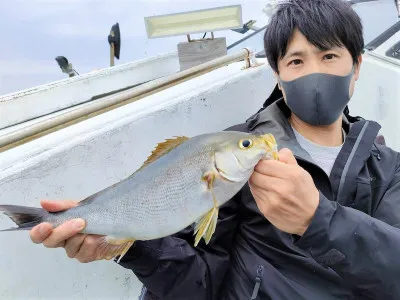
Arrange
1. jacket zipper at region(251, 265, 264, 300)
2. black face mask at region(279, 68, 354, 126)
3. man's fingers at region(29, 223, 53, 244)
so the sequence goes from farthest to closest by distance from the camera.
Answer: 1. black face mask at region(279, 68, 354, 126)
2. jacket zipper at region(251, 265, 264, 300)
3. man's fingers at region(29, 223, 53, 244)

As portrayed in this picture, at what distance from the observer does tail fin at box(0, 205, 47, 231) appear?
140 cm

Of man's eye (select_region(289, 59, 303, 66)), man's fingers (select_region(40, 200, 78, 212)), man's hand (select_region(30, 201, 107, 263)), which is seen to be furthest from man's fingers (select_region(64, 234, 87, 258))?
man's eye (select_region(289, 59, 303, 66))

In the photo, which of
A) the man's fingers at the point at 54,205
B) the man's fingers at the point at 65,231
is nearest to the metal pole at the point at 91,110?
the man's fingers at the point at 54,205

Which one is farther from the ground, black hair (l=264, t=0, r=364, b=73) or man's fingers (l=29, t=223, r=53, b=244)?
black hair (l=264, t=0, r=364, b=73)

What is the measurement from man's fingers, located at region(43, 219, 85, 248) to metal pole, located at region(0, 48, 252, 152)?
2.02 feet

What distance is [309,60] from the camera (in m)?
2.04

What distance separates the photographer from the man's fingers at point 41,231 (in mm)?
1420

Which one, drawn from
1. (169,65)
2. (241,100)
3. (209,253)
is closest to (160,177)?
(209,253)

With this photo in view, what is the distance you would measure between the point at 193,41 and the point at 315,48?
328 cm

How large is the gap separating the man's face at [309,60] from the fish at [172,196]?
744mm

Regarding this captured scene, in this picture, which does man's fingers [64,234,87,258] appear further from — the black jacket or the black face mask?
the black face mask

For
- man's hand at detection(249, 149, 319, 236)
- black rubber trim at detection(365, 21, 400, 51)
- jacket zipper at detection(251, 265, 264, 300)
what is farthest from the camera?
black rubber trim at detection(365, 21, 400, 51)

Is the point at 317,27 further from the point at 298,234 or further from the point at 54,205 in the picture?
the point at 54,205

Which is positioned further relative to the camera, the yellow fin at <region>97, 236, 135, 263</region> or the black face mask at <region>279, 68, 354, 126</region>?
the black face mask at <region>279, 68, 354, 126</region>
